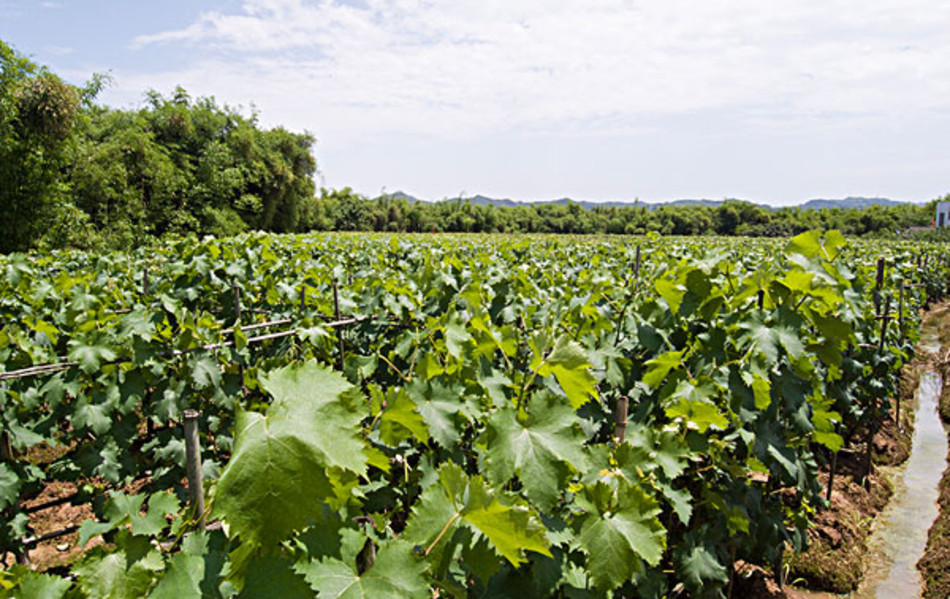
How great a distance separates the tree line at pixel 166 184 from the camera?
1725 centimetres

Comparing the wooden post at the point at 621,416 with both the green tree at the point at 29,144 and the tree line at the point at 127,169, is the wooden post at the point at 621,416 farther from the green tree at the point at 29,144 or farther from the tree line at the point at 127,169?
the green tree at the point at 29,144

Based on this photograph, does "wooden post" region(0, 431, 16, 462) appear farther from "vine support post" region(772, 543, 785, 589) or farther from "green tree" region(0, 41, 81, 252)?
"green tree" region(0, 41, 81, 252)

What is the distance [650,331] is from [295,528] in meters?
1.92

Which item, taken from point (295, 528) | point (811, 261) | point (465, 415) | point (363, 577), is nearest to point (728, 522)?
point (811, 261)

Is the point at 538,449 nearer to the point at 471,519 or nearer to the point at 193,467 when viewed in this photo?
the point at 471,519

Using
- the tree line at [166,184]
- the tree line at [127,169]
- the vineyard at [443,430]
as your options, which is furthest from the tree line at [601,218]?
the vineyard at [443,430]

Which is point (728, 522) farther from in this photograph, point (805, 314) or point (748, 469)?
point (805, 314)

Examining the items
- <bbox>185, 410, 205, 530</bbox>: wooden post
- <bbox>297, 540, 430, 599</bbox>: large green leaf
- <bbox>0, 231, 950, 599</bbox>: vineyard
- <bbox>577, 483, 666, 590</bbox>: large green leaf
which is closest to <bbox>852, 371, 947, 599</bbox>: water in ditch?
<bbox>0, 231, 950, 599</bbox>: vineyard

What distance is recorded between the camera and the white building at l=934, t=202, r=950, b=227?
7006 cm

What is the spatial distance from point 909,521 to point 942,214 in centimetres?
8727

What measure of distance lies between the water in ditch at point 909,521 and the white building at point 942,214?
3219 inches

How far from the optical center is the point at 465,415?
64.3 inches

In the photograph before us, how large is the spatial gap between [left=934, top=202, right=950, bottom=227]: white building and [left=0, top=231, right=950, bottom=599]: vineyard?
86.3 m

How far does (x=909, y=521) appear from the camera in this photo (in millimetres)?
5020
